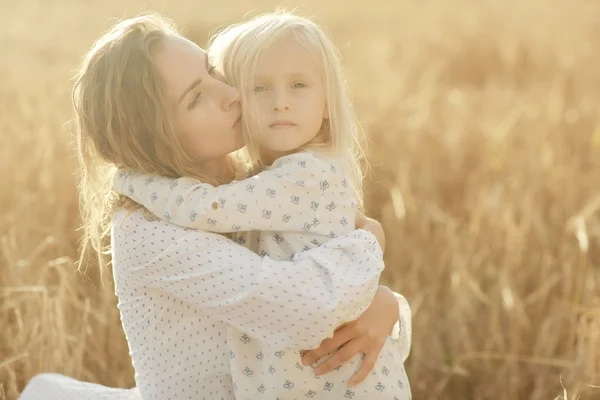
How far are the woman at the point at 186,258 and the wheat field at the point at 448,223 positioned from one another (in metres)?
0.40

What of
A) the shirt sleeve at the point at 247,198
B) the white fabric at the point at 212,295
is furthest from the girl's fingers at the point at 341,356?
the shirt sleeve at the point at 247,198

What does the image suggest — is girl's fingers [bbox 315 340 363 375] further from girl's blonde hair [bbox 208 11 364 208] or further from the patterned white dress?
girl's blonde hair [bbox 208 11 364 208]

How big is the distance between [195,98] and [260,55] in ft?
0.57

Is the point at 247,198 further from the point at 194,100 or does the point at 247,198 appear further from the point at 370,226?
the point at 370,226

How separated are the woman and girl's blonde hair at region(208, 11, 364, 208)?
0.05 m

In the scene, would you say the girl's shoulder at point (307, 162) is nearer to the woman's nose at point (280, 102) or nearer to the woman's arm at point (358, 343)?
the woman's nose at point (280, 102)

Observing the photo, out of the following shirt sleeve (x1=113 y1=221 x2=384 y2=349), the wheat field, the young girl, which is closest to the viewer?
shirt sleeve (x1=113 y1=221 x2=384 y2=349)

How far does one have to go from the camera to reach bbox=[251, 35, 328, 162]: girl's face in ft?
6.49

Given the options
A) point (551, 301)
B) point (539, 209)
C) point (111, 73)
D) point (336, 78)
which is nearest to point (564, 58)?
point (539, 209)

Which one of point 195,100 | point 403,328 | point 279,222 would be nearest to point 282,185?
point 279,222

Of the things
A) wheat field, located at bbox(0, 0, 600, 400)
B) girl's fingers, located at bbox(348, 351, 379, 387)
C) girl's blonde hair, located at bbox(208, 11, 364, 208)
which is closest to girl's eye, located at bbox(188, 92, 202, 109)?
A: girl's blonde hair, located at bbox(208, 11, 364, 208)

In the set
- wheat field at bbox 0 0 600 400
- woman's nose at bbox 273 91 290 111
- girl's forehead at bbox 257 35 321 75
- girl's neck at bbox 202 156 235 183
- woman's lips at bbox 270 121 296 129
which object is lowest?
wheat field at bbox 0 0 600 400

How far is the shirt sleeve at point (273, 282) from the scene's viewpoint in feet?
5.72

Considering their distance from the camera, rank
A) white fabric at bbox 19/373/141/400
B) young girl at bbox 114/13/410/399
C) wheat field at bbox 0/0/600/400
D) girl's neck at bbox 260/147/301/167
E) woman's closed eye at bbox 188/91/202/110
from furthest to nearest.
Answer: wheat field at bbox 0/0/600/400, white fabric at bbox 19/373/141/400, girl's neck at bbox 260/147/301/167, woman's closed eye at bbox 188/91/202/110, young girl at bbox 114/13/410/399
